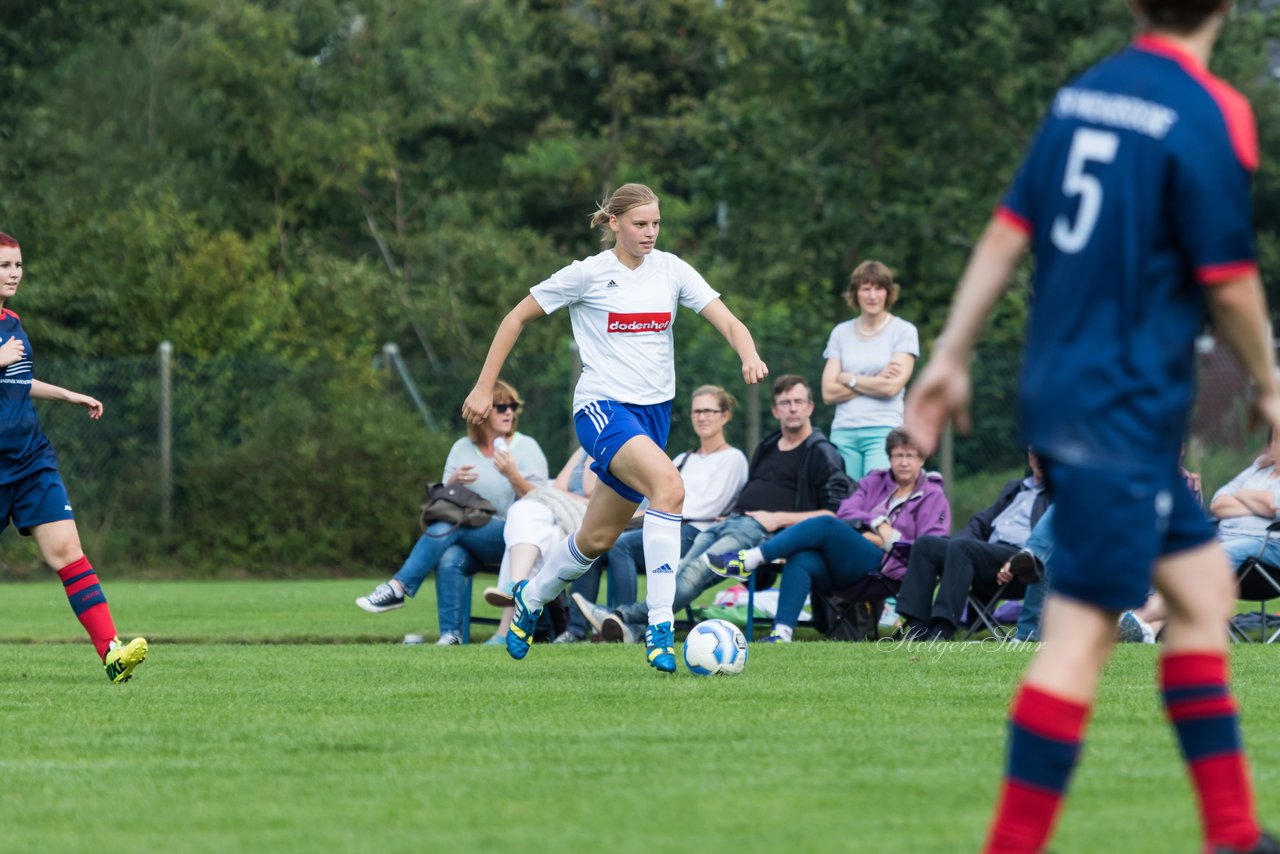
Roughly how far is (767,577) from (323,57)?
101 feet

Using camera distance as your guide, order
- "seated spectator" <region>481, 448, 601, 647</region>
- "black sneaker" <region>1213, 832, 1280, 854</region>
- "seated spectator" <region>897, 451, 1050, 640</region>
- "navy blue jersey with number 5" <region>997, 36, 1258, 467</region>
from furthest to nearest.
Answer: "seated spectator" <region>481, 448, 601, 647</region> < "seated spectator" <region>897, 451, 1050, 640</region> < "black sneaker" <region>1213, 832, 1280, 854</region> < "navy blue jersey with number 5" <region>997, 36, 1258, 467</region>

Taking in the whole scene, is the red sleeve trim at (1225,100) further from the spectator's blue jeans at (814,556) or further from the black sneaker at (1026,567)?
the spectator's blue jeans at (814,556)

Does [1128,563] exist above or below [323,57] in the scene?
below

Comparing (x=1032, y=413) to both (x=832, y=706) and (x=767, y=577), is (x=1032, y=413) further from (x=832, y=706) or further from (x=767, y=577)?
(x=767, y=577)

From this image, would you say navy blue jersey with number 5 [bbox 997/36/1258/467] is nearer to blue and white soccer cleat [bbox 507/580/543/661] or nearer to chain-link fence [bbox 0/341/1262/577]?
blue and white soccer cleat [bbox 507/580/543/661]

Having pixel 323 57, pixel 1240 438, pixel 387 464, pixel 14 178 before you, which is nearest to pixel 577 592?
pixel 387 464

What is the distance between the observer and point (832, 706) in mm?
6840

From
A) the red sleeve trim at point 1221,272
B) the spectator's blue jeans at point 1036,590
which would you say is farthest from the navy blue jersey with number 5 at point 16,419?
the red sleeve trim at point 1221,272

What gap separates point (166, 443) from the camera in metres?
20.1

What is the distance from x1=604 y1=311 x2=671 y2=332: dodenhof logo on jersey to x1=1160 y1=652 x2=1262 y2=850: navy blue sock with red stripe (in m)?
4.86

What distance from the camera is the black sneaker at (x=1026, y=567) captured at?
9852mm

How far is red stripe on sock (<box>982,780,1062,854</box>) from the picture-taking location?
3.65m

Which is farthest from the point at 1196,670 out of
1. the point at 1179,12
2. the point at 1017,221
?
the point at 1179,12

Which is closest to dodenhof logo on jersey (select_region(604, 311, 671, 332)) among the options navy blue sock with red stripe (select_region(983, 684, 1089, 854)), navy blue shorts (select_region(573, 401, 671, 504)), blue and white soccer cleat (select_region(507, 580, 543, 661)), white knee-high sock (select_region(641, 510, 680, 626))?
navy blue shorts (select_region(573, 401, 671, 504))
